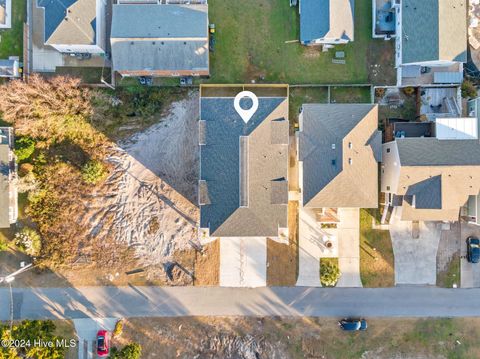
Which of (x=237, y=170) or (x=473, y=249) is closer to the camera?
(x=237, y=170)

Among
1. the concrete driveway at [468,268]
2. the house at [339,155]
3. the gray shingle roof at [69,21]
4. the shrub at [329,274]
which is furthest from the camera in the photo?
the concrete driveway at [468,268]

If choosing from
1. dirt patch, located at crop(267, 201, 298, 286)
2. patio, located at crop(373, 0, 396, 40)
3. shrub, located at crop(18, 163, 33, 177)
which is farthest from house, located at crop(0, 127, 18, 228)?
patio, located at crop(373, 0, 396, 40)

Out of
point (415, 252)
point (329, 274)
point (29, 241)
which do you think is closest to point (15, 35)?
point (29, 241)

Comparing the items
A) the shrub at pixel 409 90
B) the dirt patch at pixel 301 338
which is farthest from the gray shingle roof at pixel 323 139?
the dirt patch at pixel 301 338

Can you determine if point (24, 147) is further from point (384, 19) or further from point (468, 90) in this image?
point (468, 90)

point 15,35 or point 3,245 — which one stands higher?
point 15,35

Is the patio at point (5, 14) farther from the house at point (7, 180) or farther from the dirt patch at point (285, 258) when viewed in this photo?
the dirt patch at point (285, 258)
